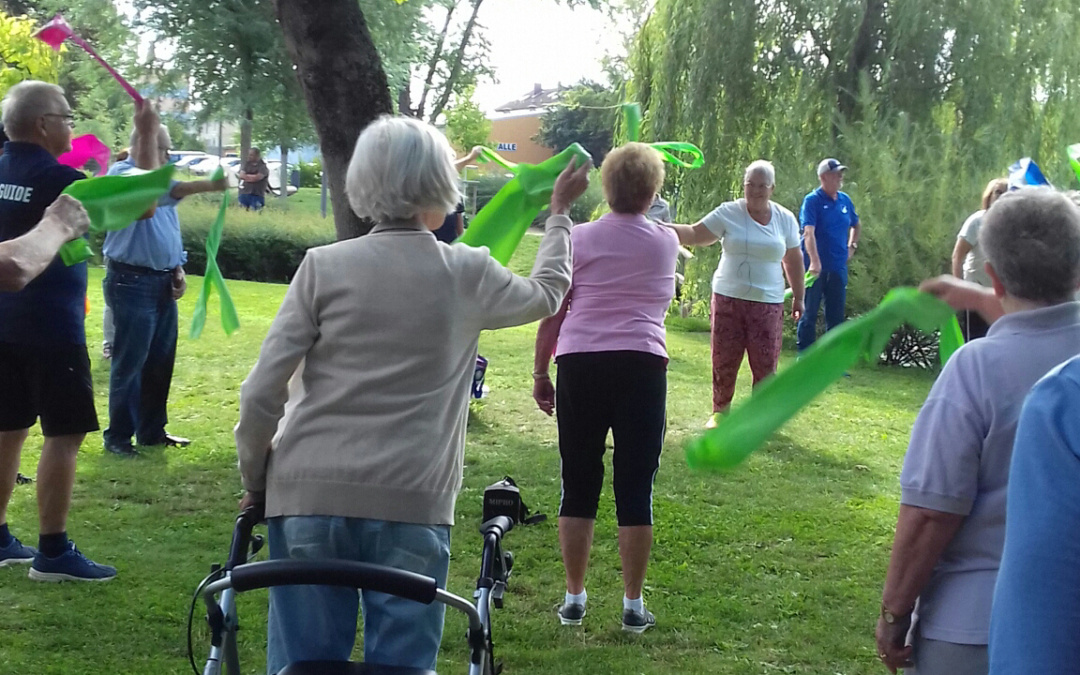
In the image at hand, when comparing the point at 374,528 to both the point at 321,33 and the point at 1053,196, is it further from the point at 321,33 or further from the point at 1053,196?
the point at 321,33

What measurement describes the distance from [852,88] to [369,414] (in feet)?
45.0

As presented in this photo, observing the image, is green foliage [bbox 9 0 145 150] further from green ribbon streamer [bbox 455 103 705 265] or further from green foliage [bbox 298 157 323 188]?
green ribbon streamer [bbox 455 103 705 265]

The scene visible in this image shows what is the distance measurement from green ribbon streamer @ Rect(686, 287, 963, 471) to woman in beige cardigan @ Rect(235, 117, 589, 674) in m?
0.73

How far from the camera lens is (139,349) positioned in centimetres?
664

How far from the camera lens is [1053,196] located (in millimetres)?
2295

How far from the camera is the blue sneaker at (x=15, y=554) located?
4.81 metres

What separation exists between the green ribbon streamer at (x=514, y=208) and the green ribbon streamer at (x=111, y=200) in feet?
4.00

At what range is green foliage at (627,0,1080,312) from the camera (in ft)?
46.6

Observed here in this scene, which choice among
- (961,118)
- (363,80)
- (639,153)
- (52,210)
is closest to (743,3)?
(961,118)

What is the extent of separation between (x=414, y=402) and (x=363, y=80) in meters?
3.19

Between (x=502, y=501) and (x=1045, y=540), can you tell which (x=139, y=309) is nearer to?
(x=502, y=501)

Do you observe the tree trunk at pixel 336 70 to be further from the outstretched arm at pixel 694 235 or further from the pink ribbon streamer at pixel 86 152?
the outstretched arm at pixel 694 235

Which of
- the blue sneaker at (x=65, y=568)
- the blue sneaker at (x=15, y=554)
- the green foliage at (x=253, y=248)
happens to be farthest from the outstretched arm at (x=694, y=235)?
the green foliage at (x=253, y=248)

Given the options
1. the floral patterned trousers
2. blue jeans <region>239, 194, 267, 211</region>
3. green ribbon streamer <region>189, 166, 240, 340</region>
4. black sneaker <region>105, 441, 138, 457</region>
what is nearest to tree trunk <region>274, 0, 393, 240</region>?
green ribbon streamer <region>189, 166, 240, 340</region>
